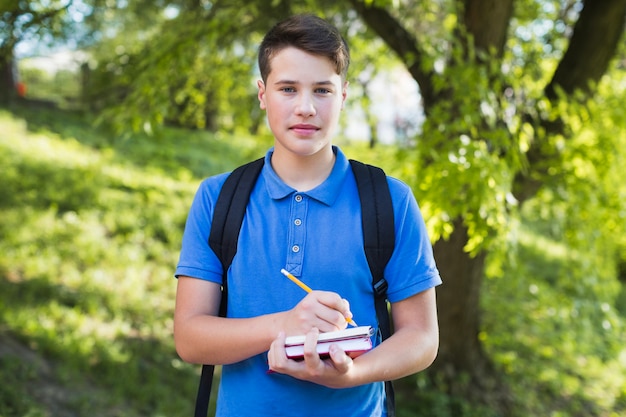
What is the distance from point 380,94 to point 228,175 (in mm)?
5891

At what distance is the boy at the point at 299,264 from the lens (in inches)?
70.5

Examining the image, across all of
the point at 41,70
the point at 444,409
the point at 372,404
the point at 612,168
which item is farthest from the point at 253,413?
the point at 41,70

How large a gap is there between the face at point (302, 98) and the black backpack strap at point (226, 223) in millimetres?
181

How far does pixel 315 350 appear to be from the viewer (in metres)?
1.48

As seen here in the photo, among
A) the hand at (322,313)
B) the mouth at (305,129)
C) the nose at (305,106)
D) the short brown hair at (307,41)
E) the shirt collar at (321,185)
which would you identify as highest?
the short brown hair at (307,41)

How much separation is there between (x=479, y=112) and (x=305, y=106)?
118 inches

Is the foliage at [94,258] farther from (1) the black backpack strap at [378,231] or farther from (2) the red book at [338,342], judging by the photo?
(2) the red book at [338,342]

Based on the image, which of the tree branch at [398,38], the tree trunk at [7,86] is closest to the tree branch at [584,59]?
the tree branch at [398,38]

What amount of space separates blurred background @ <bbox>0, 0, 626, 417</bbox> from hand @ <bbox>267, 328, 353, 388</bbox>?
8.31 ft

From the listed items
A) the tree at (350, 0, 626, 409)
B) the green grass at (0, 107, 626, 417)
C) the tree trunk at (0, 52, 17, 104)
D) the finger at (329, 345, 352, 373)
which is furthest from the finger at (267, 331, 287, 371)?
the tree trunk at (0, 52, 17, 104)

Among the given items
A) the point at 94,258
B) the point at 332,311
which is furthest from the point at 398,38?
the point at 94,258

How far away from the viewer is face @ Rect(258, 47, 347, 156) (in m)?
1.84

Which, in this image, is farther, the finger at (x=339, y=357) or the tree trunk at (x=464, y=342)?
the tree trunk at (x=464, y=342)

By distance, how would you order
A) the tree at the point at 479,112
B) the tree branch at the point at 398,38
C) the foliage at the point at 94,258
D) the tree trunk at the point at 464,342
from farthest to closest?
the tree trunk at the point at 464,342, the foliage at the point at 94,258, the tree branch at the point at 398,38, the tree at the point at 479,112
